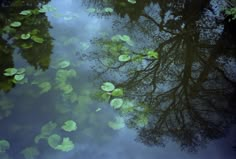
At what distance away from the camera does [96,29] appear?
534 cm

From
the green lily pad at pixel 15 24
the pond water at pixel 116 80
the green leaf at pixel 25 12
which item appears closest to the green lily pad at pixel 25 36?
the pond water at pixel 116 80

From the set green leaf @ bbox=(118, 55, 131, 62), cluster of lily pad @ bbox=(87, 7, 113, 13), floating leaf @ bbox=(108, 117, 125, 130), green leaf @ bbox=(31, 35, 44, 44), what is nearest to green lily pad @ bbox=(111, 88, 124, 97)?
floating leaf @ bbox=(108, 117, 125, 130)

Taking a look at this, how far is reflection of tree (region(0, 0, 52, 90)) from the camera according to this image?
4523 mm

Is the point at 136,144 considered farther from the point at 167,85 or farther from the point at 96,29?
the point at 96,29

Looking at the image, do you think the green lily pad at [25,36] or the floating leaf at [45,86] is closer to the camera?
the floating leaf at [45,86]

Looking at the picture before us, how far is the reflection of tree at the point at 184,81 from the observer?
3.80m

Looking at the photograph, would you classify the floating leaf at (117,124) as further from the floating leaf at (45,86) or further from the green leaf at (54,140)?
the floating leaf at (45,86)

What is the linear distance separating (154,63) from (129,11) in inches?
62.5

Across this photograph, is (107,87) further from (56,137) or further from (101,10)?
(101,10)

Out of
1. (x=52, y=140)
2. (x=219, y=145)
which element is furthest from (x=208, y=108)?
(x=52, y=140)

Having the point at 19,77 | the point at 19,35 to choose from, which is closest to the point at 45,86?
the point at 19,77

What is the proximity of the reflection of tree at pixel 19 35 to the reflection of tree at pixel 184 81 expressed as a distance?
1161 millimetres

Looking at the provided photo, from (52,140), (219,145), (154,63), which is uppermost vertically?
(154,63)

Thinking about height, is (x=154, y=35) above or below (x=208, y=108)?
above
